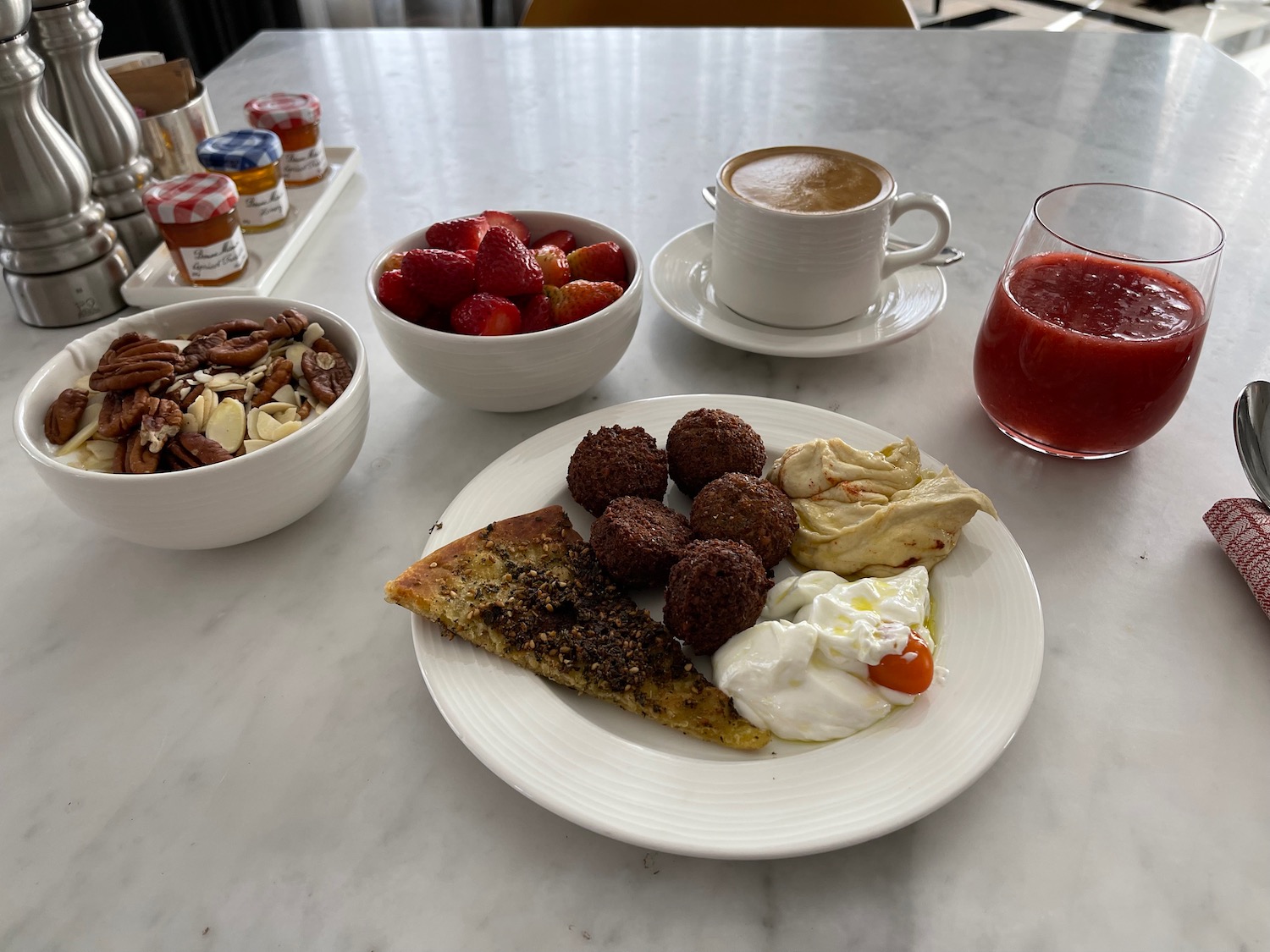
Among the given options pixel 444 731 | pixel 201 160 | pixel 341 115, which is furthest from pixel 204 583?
pixel 341 115

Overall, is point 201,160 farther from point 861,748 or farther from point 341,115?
point 861,748

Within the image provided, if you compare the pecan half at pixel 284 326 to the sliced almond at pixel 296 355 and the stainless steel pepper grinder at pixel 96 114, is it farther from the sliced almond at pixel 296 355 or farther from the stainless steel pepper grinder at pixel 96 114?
the stainless steel pepper grinder at pixel 96 114

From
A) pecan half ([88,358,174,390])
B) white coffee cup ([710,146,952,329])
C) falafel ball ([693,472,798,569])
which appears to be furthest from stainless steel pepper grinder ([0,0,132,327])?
falafel ball ([693,472,798,569])

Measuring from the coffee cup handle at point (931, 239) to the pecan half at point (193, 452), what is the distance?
108cm

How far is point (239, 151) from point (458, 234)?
651mm

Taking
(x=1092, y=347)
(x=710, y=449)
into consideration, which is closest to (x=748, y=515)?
(x=710, y=449)

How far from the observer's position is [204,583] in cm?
117

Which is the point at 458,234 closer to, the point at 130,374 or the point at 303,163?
the point at 130,374

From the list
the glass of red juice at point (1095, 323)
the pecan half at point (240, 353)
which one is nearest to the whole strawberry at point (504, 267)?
the pecan half at point (240, 353)

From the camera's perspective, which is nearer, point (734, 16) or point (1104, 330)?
point (1104, 330)

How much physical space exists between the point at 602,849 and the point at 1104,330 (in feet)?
3.01

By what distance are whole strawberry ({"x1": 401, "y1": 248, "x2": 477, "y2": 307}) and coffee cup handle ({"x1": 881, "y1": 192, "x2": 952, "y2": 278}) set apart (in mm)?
701

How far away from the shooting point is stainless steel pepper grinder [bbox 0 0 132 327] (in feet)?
4.70

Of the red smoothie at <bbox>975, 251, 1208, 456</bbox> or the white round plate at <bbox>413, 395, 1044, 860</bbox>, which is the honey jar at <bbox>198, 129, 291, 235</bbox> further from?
the red smoothie at <bbox>975, 251, 1208, 456</bbox>
